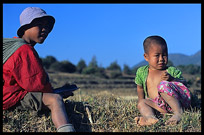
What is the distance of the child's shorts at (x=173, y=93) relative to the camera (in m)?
4.14

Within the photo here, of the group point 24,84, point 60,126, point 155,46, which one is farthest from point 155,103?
point 24,84

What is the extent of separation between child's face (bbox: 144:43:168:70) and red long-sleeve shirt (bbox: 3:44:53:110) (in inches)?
68.3

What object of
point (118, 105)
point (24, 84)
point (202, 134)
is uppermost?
point (24, 84)

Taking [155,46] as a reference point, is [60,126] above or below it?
below

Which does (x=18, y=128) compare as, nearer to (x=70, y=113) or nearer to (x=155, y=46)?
(x=70, y=113)

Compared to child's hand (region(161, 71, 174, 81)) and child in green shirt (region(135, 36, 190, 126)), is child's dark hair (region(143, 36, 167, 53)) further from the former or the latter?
child's hand (region(161, 71, 174, 81))

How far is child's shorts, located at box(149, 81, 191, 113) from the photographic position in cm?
414

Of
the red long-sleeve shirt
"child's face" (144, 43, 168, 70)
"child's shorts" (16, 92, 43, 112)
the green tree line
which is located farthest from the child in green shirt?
the green tree line

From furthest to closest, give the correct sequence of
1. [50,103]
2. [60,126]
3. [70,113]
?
1. [70,113]
2. [50,103]
3. [60,126]

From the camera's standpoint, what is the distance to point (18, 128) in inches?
147

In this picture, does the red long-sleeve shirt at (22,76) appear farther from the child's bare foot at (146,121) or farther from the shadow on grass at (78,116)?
the child's bare foot at (146,121)

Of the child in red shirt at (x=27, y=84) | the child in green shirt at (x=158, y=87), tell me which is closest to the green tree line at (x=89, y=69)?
the child in green shirt at (x=158, y=87)

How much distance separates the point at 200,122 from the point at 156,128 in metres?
0.66

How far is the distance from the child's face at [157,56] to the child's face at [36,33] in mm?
1659
